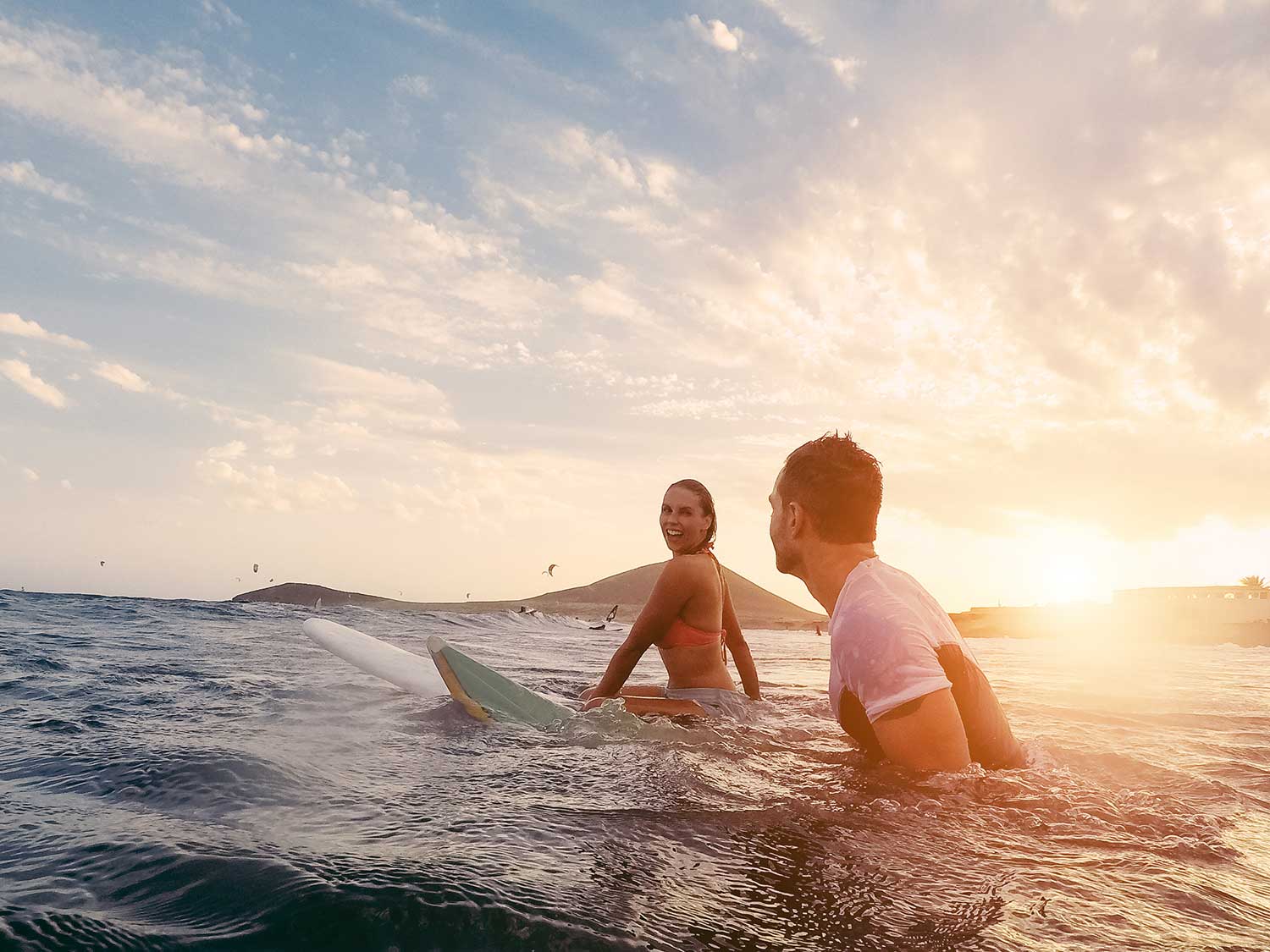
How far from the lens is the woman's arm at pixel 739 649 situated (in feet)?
23.0

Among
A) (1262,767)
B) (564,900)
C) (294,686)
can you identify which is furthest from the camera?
(294,686)

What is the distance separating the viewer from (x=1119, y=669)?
54.9ft

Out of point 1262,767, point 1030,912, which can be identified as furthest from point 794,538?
point 1262,767

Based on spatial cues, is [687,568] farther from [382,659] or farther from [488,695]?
[382,659]

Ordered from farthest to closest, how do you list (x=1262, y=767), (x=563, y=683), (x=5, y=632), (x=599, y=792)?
(x=5, y=632)
(x=563, y=683)
(x=1262, y=767)
(x=599, y=792)

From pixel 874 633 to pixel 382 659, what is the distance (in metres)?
5.85

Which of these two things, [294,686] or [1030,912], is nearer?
[1030,912]

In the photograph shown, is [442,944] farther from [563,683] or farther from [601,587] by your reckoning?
[601,587]

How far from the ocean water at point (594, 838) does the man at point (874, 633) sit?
9.6 inches

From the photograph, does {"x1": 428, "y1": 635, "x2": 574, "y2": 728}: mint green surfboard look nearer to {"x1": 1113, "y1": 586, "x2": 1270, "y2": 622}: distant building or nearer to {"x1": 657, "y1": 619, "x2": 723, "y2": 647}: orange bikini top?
{"x1": 657, "y1": 619, "x2": 723, "y2": 647}: orange bikini top

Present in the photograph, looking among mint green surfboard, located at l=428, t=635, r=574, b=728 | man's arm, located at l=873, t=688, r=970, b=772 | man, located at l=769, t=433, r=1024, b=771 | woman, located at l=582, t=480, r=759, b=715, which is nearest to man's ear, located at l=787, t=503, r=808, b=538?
man, located at l=769, t=433, r=1024, b=771

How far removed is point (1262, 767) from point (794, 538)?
4409mm

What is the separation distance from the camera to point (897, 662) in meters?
3.04

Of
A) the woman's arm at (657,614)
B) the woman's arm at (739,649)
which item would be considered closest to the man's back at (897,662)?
the woman's arm at (657,614)
